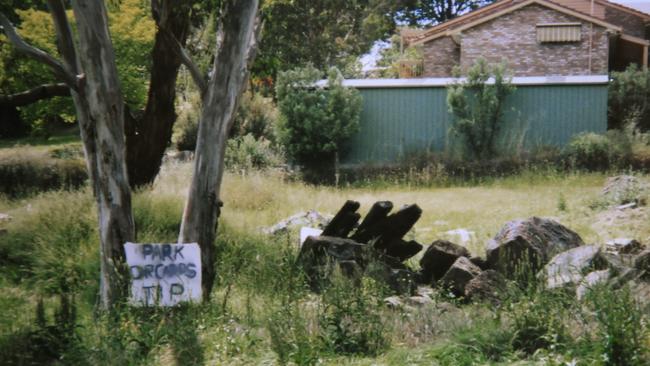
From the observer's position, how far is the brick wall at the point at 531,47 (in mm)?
24578

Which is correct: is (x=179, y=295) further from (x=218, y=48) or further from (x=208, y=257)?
(x=218, y=48)

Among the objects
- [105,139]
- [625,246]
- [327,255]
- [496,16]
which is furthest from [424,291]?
[496,16]

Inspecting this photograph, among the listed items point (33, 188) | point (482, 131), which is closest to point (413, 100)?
point (482, 131)

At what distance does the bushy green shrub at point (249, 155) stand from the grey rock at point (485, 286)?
969cm

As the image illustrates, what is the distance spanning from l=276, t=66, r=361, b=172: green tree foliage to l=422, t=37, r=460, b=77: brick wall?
36.0ft

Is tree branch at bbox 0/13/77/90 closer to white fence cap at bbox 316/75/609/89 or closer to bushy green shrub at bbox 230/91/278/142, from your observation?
white fence cap at bbox 316/75/609/89

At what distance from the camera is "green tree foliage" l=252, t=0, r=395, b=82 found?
114 ft

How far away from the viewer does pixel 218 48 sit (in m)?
6.06

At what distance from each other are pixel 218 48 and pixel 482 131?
483 inches

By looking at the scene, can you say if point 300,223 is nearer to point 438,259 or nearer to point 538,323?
point 438,259

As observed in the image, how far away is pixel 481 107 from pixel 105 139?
13199 mm

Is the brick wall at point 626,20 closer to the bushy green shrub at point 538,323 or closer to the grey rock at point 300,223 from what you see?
the grey rock at point 300,223

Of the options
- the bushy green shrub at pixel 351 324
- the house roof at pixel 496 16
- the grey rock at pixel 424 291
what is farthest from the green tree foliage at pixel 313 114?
the bushy green shrub at pixel 351 324

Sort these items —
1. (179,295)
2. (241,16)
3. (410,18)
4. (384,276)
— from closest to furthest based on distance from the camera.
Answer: (179,295) → (241,16) → (384,276) → (410,18)
